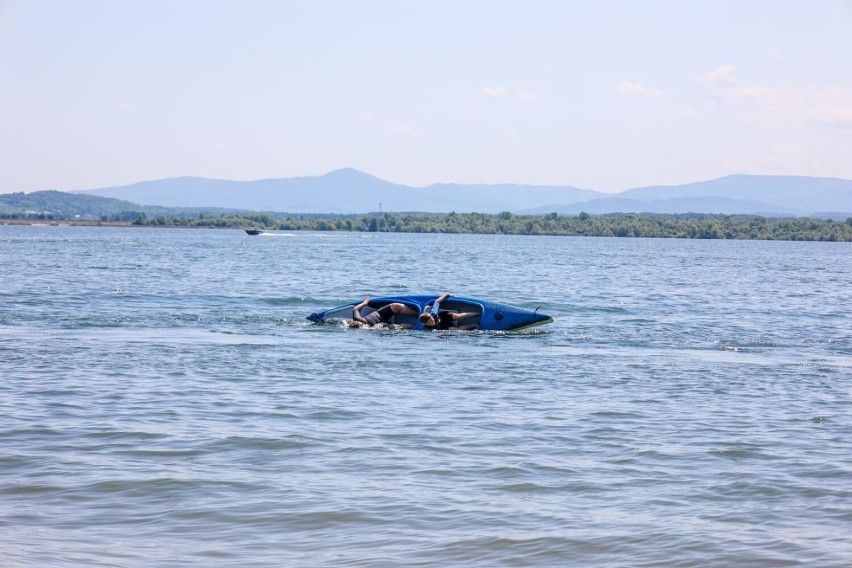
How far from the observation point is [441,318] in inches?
1118

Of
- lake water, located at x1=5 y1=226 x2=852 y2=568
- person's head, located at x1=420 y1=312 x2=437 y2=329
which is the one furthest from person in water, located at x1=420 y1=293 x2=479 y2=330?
lake water, located at x1=5 y1=226 x2=852 y2=568

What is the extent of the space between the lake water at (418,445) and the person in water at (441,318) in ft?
1.99

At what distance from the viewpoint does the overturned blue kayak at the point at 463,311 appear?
2844 centimetres

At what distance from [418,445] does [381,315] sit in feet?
50.3

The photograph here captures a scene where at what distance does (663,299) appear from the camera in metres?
41.5

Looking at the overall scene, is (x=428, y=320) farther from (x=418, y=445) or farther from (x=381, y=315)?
(x=418, y=445)

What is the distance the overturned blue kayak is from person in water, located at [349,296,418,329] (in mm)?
96

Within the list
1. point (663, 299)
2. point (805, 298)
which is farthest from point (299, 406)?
point (805, 298)

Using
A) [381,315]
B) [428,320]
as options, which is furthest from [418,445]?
[381,315]

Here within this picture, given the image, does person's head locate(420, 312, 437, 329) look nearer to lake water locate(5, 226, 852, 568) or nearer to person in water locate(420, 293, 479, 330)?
person in water locate(420, 293, 479, 330)

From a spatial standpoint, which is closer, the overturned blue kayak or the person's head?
the person's head

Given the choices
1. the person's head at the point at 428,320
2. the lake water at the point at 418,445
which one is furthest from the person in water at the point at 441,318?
the lake water at the point at 418,445

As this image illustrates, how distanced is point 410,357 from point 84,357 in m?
6.71

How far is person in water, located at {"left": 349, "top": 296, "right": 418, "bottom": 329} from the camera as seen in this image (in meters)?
28.5
